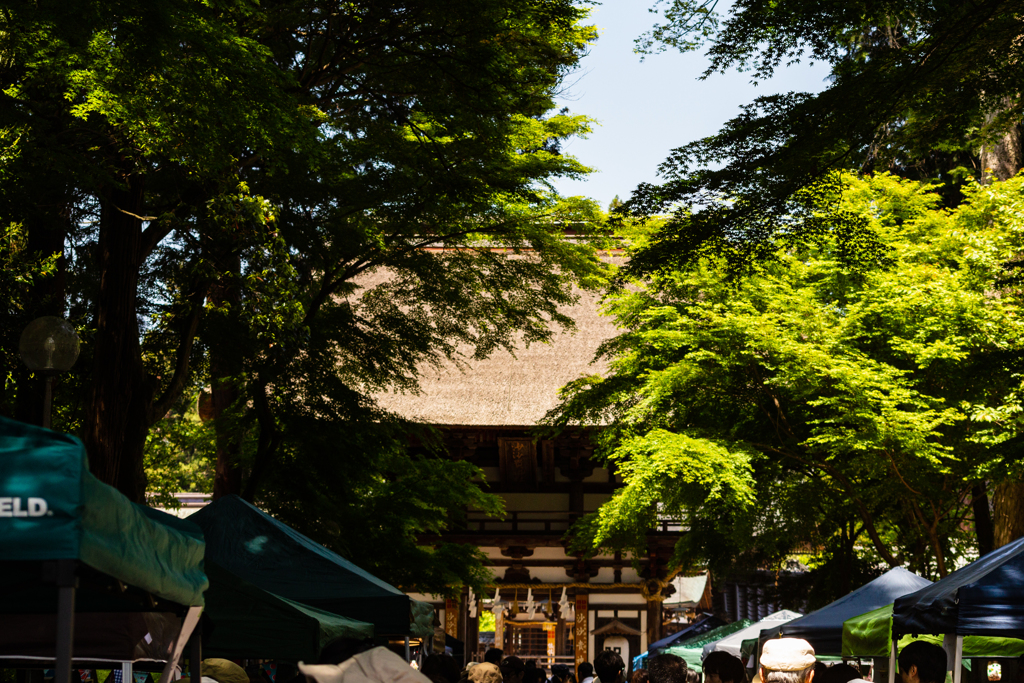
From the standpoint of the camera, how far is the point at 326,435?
1115 cm

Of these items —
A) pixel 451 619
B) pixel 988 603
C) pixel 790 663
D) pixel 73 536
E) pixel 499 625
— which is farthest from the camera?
pixel 499 625

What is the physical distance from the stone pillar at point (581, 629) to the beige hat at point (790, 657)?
1699cm

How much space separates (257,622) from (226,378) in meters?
6.28

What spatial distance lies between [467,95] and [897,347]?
7.22 metres

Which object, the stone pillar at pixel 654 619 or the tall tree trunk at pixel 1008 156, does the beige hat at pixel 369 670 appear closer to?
the tall tree trunk at pixel 1008 156

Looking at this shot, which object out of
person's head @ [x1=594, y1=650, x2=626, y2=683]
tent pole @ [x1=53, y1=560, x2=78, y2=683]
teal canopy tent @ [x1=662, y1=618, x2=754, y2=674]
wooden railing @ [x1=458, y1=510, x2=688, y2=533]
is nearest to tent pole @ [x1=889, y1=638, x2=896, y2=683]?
person's head @ [x1=594, y1=650, x2=626, y2=683]

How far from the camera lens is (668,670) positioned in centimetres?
438

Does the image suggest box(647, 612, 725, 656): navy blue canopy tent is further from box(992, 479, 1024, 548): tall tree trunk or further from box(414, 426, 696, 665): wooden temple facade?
box(992, 479, 1024, 548): tall tree trunk

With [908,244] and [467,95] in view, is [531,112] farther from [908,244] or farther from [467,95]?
[908,244]

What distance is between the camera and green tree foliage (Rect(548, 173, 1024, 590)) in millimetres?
11783

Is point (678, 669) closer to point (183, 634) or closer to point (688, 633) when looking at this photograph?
point (183, 634)

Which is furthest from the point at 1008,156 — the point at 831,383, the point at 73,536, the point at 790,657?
the point at 73,536

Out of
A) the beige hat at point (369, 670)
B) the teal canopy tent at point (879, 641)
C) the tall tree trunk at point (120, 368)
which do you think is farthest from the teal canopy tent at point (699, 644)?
the beige hat at point (369, 670)

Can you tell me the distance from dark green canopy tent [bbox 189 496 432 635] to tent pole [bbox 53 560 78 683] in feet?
11.1
